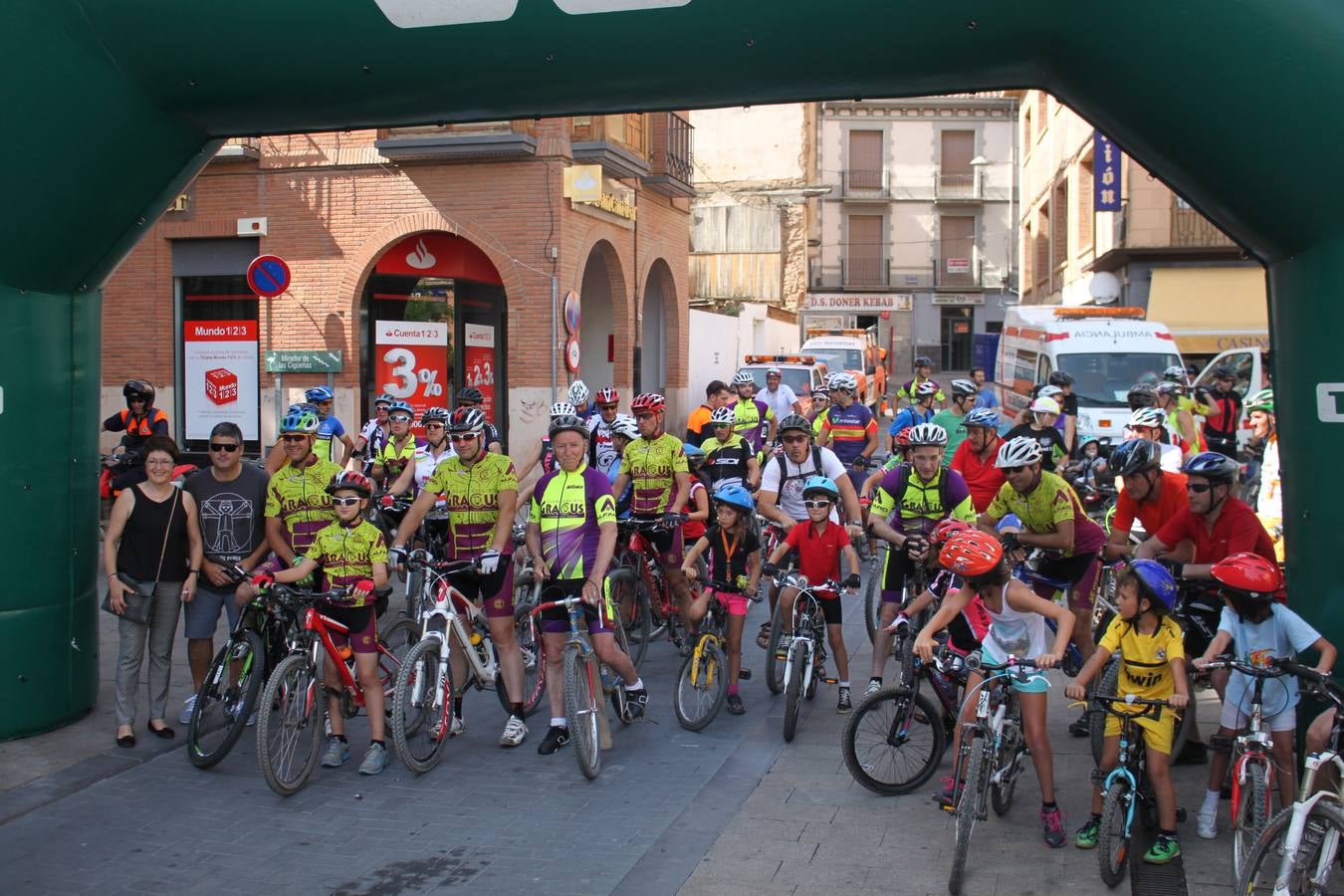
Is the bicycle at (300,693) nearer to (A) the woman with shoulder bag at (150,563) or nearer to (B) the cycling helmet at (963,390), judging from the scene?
(A) the woman with shoulder bag at (150,563)

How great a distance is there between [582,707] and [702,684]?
1.22 meters

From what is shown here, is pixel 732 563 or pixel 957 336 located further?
pixel 957 336

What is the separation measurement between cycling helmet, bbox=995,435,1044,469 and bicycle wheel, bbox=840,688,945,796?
1.60 m

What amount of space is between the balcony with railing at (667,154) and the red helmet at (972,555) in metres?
18.3

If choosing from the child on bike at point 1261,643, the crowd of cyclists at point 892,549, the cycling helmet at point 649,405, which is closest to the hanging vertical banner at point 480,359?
the crowd of cyclists at point 892,549

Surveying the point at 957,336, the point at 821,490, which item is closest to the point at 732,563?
the point at 821,490

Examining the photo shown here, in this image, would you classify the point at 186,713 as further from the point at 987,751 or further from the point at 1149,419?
the point at 1149,419

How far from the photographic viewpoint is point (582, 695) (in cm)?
702

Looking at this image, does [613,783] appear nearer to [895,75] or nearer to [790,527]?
[790,527]

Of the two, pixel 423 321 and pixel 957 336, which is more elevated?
pixel 957 336

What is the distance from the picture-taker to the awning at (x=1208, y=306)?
27.6 metres

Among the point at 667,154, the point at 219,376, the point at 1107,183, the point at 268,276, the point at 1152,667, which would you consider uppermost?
the point at 1107,183

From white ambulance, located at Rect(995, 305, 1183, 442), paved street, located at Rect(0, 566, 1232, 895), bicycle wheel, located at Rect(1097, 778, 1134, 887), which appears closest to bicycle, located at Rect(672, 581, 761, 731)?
paved street, located at Rect(0, 566, 1232, 895)

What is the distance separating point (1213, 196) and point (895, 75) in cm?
168
